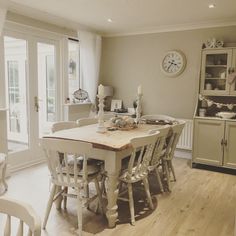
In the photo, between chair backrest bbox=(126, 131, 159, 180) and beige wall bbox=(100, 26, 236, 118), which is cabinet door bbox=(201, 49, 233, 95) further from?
chair backrest bbox=(126, 131, 159, 180)

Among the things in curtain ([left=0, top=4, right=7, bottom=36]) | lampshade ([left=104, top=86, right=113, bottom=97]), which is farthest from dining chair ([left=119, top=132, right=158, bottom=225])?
lampshade ([left=104, top=86, right=113, bottom=97])

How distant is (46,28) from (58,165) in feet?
9.30

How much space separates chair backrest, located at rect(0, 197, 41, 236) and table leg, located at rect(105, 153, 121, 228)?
1.37 m

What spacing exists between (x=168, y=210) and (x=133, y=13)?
286 centimetres

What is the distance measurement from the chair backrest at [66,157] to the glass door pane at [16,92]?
196 cm

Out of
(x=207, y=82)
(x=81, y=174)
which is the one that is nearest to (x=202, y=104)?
(x=207, y=82)

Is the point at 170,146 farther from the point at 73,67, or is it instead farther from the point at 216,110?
the point at 73,67

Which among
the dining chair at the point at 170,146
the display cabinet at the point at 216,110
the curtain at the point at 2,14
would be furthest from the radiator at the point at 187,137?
the curtain at the point at 2,14

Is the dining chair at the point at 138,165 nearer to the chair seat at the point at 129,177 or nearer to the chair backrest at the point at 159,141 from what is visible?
the chair seat at the point at 129,177

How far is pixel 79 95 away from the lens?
5.25 metres

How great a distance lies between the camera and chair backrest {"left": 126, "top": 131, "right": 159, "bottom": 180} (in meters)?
2.50

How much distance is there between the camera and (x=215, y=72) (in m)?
4.54

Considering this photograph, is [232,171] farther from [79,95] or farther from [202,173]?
[79,95]

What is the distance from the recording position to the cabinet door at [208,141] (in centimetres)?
420
